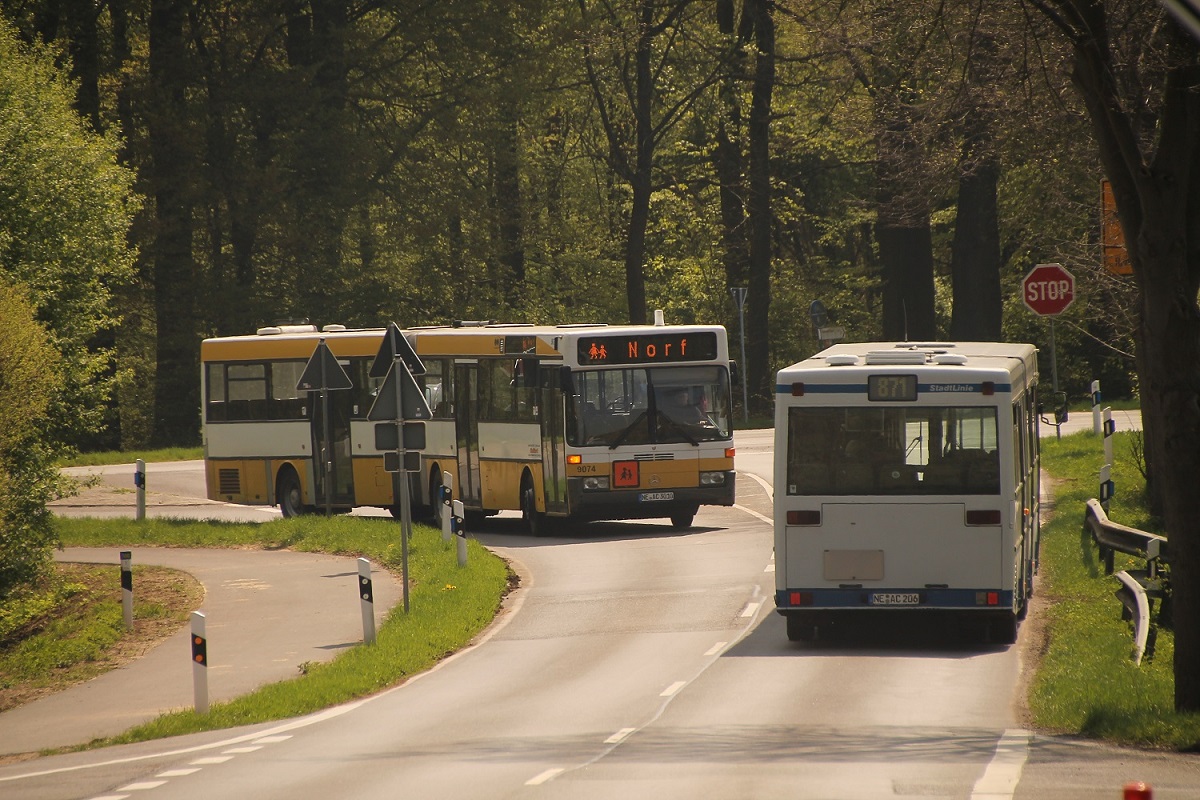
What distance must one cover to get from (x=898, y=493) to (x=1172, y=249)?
3974 mm

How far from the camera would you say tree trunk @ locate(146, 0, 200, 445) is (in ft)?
159

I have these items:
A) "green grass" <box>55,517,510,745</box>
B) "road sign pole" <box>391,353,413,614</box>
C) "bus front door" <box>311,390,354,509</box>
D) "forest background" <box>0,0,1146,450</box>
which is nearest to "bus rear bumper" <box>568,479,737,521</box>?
"green grass" <box>55,517,510,745</box>

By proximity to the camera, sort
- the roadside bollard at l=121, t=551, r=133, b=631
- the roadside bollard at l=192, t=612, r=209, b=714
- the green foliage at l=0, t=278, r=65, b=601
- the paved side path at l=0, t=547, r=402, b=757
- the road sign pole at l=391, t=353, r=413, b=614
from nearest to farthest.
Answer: the roadside bollard at l=192, t=612, r=209, b=714
the paved side path at l=0, t=547, r=402, b=757
the road sign pole at l=391, t=353, r=413, b=614
the roadside bollard at l=121, t=551, r=133, b=631
the green foliage at l=0, t=278, r=65, b=601

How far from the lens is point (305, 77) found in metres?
49.3

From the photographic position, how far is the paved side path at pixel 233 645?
15.7 m

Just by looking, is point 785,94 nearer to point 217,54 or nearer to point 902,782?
point 217,54

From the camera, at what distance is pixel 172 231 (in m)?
48.4

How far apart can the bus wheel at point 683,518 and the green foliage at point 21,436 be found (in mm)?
9236

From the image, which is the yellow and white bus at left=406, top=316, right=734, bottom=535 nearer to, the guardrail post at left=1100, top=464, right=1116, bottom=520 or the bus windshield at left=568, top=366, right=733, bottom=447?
the bus windshield at left=568, top=366, right=733, bottom=447

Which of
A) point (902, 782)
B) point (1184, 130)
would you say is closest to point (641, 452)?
point (1184, 130)

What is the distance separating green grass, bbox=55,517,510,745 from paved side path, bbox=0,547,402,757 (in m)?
0.52

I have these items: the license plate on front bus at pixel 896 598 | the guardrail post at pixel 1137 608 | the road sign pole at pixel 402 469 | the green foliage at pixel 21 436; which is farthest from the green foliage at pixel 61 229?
the guardrail post at pixel 1137 608

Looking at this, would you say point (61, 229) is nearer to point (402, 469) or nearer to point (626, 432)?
point (626, 432)

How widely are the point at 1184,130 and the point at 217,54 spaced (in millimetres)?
42378
